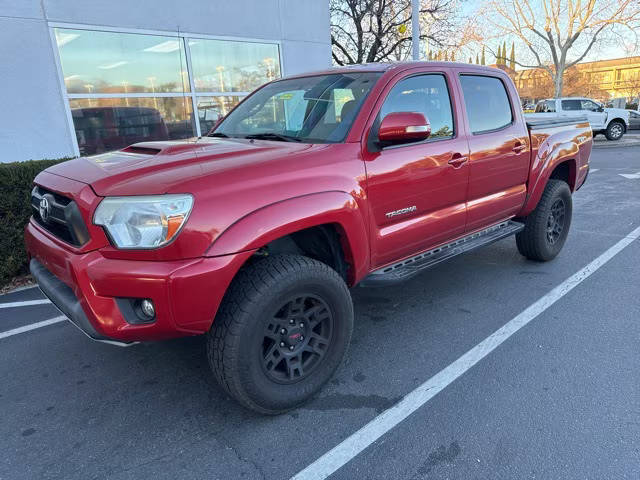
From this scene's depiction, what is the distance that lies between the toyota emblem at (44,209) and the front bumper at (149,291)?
0.56 m

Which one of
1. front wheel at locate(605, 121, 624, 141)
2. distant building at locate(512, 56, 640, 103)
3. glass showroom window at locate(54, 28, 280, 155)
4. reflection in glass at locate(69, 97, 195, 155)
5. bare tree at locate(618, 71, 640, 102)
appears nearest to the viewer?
glass showroom window at locate(54, 28, 280, 155)

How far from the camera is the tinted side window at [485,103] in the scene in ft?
12.3

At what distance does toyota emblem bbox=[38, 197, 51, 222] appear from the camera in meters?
2.64

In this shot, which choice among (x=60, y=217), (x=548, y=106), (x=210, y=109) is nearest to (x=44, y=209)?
(x=60, y=217)

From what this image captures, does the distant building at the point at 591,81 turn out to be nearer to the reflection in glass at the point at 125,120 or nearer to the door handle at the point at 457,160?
the reflection in glass at the point at 125,120

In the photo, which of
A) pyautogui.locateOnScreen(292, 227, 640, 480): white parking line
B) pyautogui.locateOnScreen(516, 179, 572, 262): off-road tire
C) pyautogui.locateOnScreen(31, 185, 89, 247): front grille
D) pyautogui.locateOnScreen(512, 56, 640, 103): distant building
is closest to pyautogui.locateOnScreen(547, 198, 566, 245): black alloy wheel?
pyautogui.locateOnScreen(516, 179, 572, 262): off-road tire

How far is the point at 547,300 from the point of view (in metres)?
3.92

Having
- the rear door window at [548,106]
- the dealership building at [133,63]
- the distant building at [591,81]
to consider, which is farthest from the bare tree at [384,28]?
the distant building at [591,81]

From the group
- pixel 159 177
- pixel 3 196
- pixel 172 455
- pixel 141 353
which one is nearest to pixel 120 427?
pixel 172 455

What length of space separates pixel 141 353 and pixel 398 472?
2036mm

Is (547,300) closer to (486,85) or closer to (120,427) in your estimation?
(486,85)

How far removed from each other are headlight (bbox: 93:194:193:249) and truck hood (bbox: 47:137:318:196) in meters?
0.05

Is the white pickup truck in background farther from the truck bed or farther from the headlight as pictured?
the headlight

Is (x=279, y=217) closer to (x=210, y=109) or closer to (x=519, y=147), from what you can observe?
(x=519, y=147)
